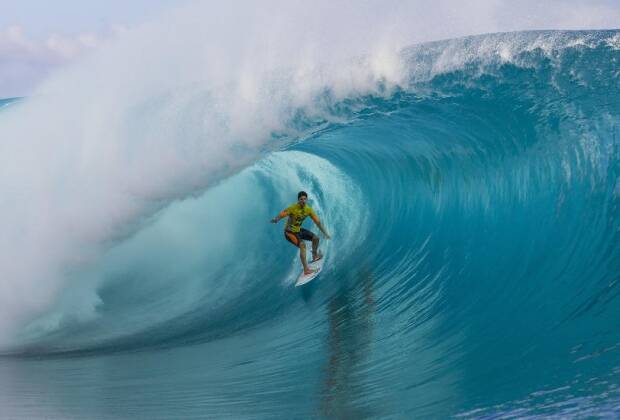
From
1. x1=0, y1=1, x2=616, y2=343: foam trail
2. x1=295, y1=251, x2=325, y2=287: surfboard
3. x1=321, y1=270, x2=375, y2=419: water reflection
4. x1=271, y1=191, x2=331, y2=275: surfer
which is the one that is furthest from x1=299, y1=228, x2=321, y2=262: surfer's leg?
x1=0, y1=1, x2=616, y2=343: foam trail

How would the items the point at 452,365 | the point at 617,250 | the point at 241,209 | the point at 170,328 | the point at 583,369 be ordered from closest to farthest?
the point at 583,369
the point at 452,365
the point at 617,250
the point at 170,328
the point at 241,209

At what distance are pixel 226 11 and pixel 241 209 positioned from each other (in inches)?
195

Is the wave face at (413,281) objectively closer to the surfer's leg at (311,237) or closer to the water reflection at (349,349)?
the water reflection at (349,349)

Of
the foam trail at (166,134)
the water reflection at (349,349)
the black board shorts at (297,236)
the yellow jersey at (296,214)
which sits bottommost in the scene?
the water reflection at (349,349)

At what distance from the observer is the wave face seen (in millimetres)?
5035

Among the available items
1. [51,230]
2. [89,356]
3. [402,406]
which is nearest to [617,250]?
[402,406]

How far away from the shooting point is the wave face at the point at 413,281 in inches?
198

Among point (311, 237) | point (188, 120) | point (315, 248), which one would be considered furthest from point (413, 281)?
point (188, 120)

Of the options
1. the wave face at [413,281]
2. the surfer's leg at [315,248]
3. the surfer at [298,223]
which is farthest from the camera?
the surfer's leg at [315,248]

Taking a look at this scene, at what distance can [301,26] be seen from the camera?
30.3 ft

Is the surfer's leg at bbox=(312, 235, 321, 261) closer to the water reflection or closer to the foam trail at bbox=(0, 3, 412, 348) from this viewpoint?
the water reflection

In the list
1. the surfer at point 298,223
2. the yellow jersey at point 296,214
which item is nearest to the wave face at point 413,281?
the surfer at point 298,223

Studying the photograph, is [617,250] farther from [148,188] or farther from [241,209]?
[241,209]

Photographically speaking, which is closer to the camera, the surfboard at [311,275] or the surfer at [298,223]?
the surfer at [298,223]
